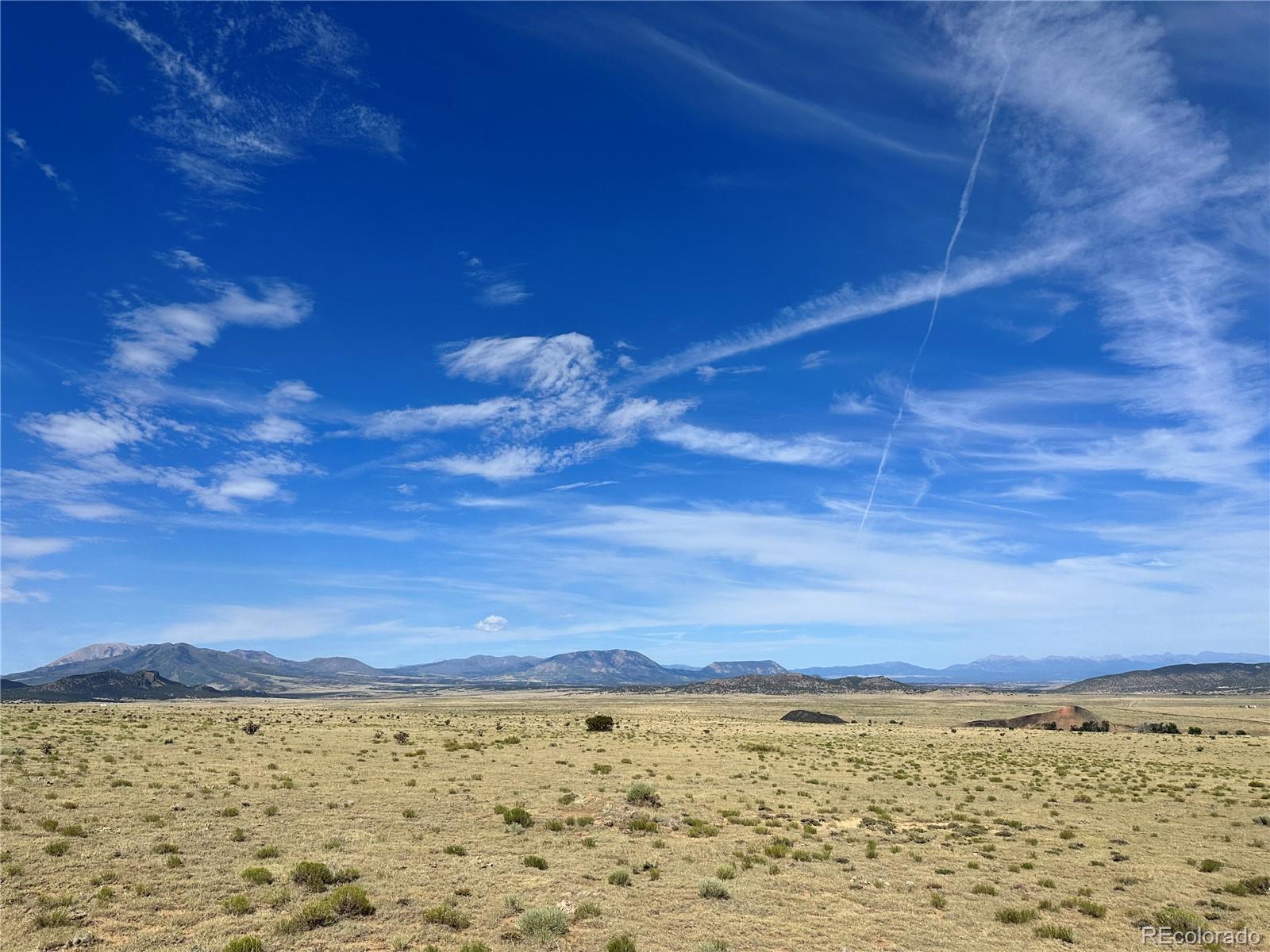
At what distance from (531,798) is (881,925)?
17535 mm

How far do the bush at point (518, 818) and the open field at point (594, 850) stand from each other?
0.21m

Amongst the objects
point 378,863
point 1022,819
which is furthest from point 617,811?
point 1022,819

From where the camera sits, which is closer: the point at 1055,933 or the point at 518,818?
the point at 1055,933

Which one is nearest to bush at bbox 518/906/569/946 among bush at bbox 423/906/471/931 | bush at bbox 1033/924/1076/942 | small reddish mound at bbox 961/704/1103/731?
bush at bbox 423/906/471/931

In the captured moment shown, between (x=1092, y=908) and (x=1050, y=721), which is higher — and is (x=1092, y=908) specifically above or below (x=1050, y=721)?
above

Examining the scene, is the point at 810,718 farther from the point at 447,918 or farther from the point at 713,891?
the point at 447,918

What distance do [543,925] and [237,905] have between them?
6.66m

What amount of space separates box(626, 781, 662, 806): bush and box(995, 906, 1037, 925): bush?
49.3 ft

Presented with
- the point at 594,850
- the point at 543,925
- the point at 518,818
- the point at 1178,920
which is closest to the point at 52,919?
the point at 543,925

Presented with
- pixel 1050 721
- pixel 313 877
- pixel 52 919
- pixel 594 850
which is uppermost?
pixel 52 919

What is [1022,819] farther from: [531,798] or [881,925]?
[531,798]

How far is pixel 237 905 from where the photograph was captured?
48.4 ft

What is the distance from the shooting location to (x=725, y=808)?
28.9 m

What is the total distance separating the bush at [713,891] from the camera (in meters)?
17.4
